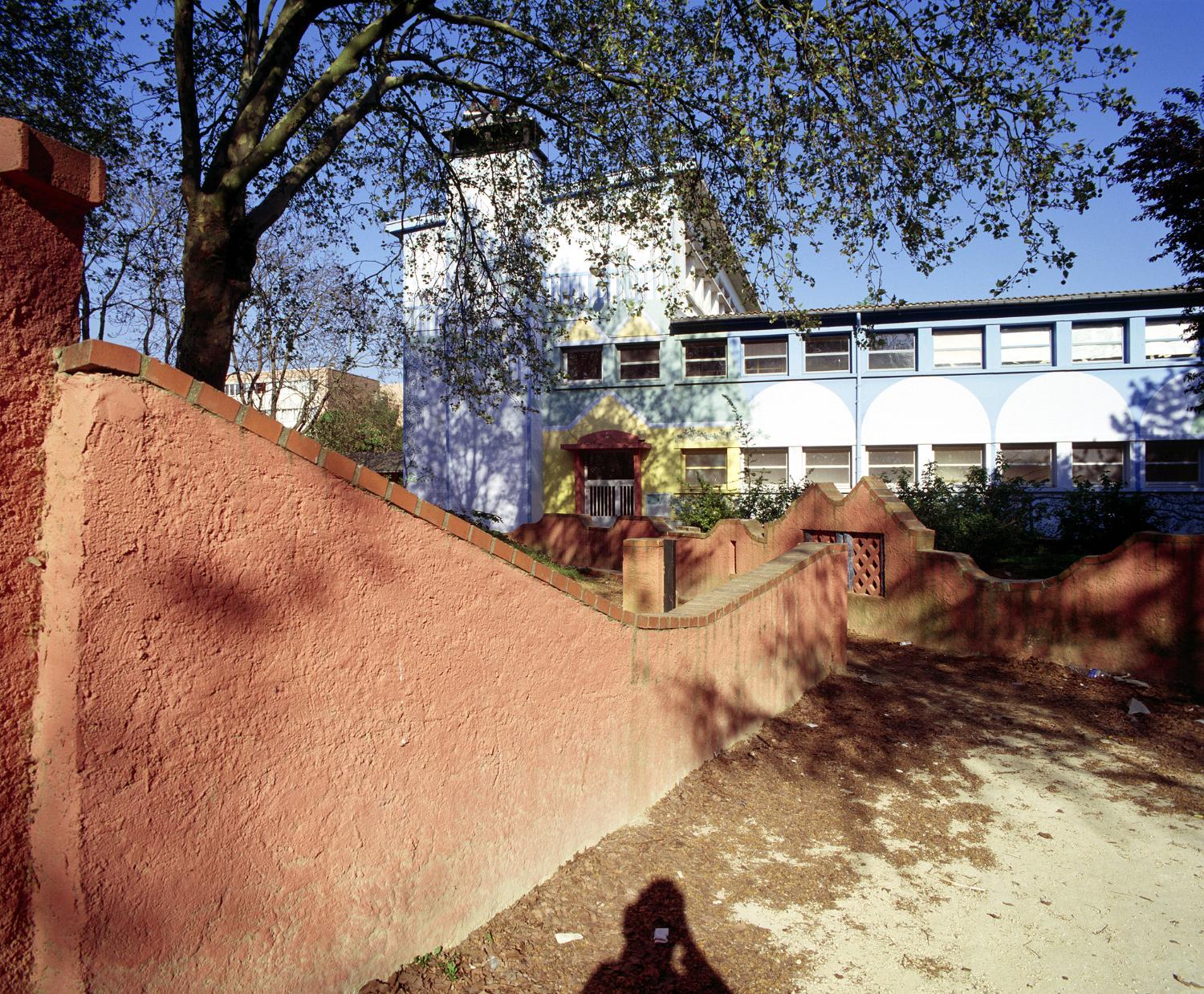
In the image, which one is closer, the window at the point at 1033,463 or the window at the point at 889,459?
the window at the point at 1033,463

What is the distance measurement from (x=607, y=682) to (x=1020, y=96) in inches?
275

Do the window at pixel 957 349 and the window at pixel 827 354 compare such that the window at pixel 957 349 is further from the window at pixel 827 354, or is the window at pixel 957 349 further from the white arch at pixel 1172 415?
the white arch at pixel 1172 415

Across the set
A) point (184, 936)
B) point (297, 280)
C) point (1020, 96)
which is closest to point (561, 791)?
point (184, 936)

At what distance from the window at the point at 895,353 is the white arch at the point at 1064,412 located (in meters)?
2.93


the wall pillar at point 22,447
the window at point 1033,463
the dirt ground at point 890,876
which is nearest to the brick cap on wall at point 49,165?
the wall pillar at point 22,447

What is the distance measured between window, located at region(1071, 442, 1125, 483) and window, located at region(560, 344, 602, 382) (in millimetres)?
13959

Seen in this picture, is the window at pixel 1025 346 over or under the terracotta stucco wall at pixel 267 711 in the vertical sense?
over

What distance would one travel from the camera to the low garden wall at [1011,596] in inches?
319

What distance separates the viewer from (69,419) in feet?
6.97

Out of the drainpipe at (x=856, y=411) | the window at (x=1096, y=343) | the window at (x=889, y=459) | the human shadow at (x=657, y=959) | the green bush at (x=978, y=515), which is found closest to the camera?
the human shadow at (x=657, y=959)

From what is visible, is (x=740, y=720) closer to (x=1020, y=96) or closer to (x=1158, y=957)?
(x=1158, y=957)

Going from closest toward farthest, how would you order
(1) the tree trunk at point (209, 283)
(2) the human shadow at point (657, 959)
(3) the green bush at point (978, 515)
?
(2) the human shadow at point (657, 959) < (1) the tree trunk at point (209, 283) < (3) the green bush at point (978, 515)

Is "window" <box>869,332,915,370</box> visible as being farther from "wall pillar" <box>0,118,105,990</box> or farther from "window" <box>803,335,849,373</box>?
"wall pillar" <box>0,118,105,990</box>

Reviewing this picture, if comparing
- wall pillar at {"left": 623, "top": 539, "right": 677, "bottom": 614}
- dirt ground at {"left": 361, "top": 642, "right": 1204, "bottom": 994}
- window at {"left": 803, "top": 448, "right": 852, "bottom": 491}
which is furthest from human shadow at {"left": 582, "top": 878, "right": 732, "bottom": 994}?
window at {"left": 803, "top": 448, "right": 852, "bottom": 491}
